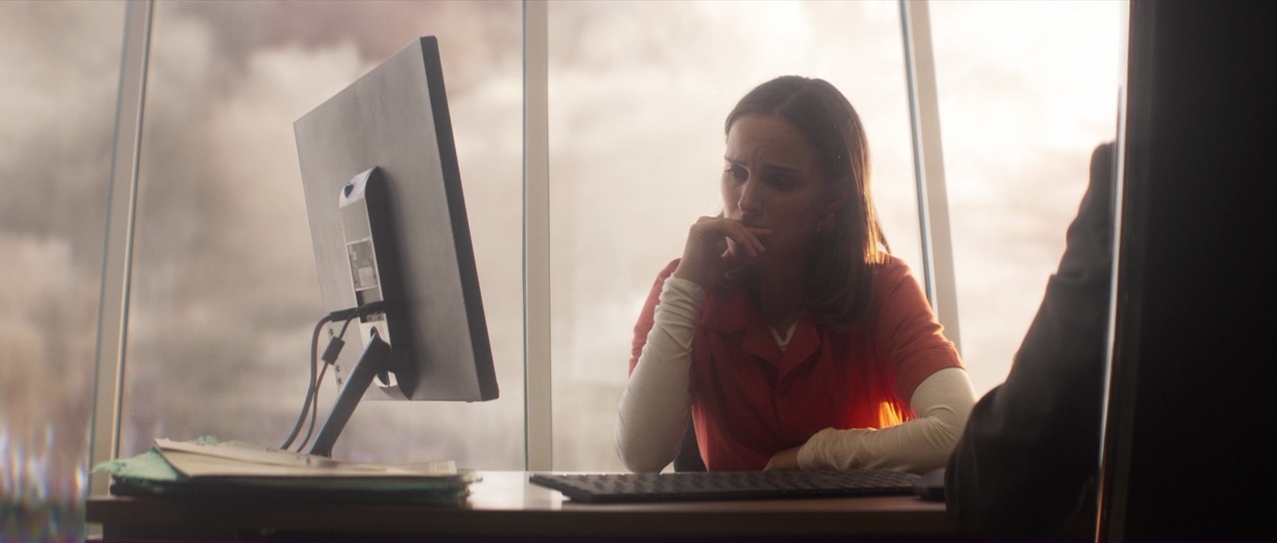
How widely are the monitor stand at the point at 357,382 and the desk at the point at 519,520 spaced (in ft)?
0.86

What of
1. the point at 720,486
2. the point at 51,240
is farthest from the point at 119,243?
the point at 720,486

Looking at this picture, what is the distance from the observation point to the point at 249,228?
2.62 meters

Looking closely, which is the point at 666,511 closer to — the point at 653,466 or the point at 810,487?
the point at 810,487

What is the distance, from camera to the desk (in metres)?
0.56

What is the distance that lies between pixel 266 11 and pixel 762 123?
1910mm

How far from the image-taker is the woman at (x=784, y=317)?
1348 mm

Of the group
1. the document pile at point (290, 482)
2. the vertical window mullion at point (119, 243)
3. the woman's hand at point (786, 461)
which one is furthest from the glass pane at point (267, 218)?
the document pile at point (290, 482)

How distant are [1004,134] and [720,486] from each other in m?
2.32

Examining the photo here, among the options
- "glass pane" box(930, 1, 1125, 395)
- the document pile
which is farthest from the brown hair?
"glass pane" box(930, 1, 1125, 395)

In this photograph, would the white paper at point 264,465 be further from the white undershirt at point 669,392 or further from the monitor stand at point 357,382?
the white undershirt at point 669,392

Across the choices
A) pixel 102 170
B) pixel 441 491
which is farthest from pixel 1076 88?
pixel 102 170

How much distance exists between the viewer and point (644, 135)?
2.67 m

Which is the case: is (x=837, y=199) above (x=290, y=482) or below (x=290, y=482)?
above

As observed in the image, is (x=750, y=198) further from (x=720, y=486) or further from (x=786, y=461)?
(x=720, y=486)
